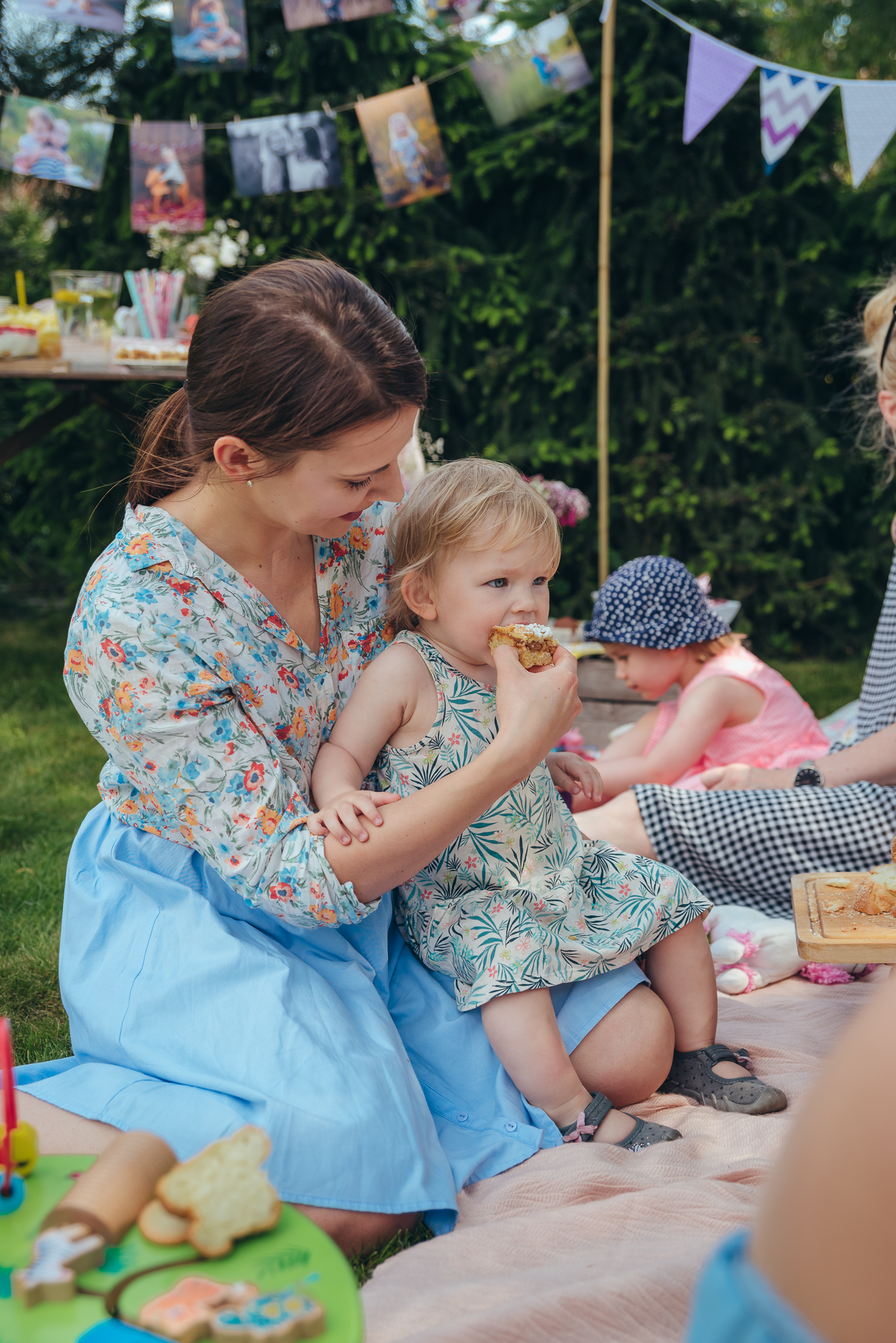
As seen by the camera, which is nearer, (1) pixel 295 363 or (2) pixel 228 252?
(1) pixel 295 363

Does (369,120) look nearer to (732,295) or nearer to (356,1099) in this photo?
(732,295)

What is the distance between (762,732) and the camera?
11.0 feet

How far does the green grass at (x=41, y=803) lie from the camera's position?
7.81 ft

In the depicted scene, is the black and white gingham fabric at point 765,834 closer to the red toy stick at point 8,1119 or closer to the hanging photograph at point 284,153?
the red toy stick at point 8,1119

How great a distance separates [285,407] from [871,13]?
7946 millimetres

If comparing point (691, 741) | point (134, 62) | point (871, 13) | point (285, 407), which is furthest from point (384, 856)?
point (871, 13)

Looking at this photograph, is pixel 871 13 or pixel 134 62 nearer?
pixel 134 62

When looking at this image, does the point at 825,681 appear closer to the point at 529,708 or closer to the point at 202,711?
the point at 529,708

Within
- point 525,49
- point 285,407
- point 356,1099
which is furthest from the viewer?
point 525,49

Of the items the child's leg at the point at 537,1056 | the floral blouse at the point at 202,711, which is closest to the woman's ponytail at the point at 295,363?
the floral blouse at the point at 202,711

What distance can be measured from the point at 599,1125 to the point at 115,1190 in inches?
40.5

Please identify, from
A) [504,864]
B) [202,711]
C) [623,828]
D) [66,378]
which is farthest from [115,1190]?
[66,378]

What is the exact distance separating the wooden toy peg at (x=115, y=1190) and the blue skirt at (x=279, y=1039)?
1.41ft

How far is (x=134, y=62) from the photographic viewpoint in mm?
5898
